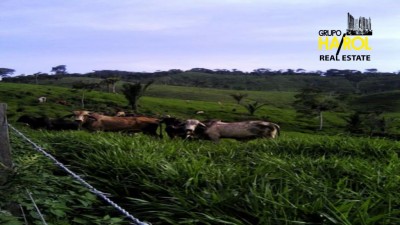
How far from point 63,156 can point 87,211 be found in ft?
9.01

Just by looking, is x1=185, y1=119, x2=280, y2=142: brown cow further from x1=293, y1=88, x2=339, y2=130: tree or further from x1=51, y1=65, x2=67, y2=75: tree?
x1=51, y1=65, x2=67, y2=75: tree

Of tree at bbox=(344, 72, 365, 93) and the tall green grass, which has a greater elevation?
tree at bbox=(344, 72, 365, 93)

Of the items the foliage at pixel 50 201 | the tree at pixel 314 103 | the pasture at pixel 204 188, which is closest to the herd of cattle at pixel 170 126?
the pasture at pixel 204 188

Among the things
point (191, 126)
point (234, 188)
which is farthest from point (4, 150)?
point (191, 126)

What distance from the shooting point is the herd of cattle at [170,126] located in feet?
48.9

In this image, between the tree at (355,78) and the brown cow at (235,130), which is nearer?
the brown cow at (235,130)

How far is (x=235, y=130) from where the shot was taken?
1496cm

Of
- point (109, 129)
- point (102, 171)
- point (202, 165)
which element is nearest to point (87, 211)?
point (102, 171)

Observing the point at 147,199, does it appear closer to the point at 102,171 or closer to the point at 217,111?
the point at 102,171

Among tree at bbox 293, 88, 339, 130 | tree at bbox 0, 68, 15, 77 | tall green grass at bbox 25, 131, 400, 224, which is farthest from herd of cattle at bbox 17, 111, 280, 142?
tree at bbox 0, 68, 15, 77

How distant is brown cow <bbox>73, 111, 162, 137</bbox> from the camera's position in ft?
55.7

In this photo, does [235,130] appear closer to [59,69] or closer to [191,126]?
[191,126]

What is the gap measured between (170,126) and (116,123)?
252 centimetres

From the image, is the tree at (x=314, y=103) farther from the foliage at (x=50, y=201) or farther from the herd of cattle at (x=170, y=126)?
the foliage at (x=50, y=201)
